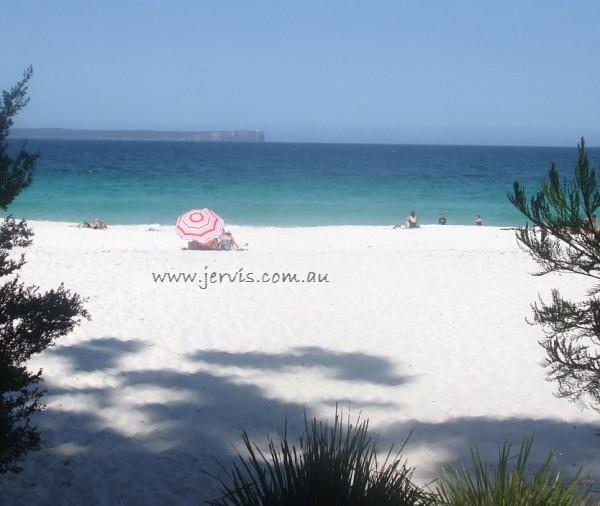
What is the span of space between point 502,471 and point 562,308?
1.15 metres

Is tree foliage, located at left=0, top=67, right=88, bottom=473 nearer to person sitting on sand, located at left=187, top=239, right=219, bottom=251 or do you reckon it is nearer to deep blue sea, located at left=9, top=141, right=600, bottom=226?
person sitting on sand, located at left=187, top=239, right=219, bottom=251

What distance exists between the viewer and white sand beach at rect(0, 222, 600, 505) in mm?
4492

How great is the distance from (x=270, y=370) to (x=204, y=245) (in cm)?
846

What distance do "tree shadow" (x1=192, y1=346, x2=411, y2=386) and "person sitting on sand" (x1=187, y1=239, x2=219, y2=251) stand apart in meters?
7.72

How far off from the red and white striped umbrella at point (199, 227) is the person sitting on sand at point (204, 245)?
0.25 ft

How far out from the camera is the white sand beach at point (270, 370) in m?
4.49

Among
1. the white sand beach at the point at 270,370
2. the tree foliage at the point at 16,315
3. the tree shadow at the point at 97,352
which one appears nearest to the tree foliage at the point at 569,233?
the white sand beach at the point at 270,370

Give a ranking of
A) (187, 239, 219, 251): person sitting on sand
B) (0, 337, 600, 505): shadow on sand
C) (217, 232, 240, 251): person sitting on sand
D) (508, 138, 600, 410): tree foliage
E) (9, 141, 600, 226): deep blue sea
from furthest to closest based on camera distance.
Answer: (9, 141, 600, 226): deep blue sea → (217, 232, 240, 251): person sitting on sand → (187, 239, 219, 251): person sitting on sand → (0, 337, 600, 505): shadow on sand → (508, 138, 600, 410): tree foliage

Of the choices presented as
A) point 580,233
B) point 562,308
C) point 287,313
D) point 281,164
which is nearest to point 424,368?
point 287,313

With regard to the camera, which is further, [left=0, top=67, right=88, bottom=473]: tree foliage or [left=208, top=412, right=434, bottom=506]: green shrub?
[left=0, top=67, right=88, bottom=473]: tree foliage

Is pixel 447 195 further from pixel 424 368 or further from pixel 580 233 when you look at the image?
pixel 580 233

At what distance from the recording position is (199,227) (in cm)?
1476

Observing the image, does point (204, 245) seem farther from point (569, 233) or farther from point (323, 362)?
point (569, 233)

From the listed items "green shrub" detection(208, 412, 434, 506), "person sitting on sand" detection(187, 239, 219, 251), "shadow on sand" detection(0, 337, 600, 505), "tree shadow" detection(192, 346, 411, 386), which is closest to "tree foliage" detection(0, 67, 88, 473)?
"shadow on sand" detection(0, 337, 600, 505)
